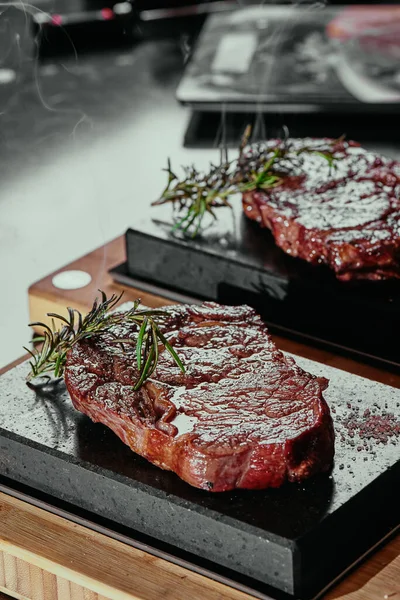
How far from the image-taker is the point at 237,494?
7.82 feet

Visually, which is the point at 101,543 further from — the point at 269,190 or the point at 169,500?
the point at 269,190

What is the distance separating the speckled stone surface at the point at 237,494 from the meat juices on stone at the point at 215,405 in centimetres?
5

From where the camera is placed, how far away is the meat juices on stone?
2.34 m

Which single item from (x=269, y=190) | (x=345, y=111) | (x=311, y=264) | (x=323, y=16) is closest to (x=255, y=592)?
(x=311, y=264)

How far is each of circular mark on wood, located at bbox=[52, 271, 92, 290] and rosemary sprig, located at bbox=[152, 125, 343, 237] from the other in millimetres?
346

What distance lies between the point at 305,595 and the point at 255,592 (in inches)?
4.0

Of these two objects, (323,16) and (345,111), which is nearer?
(345,111)

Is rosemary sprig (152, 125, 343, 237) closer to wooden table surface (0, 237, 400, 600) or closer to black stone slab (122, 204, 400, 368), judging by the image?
black stone slab (122, 204, 400, 368)

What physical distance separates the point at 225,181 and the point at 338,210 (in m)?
0.43

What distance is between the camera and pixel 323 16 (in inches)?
226

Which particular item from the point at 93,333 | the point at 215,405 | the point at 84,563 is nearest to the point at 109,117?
the point at 93,333

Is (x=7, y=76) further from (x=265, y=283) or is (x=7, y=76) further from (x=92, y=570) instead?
(x=92, y=570)

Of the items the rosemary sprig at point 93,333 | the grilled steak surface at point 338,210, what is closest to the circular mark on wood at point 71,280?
the grilled steak surface at point 338,210

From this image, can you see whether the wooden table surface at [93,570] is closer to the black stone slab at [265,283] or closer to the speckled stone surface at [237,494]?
the speckled stone surface at [237,494]
